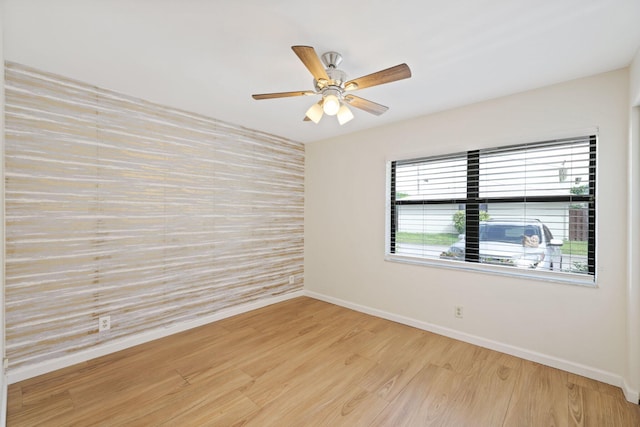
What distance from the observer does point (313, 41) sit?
1818 millimetres

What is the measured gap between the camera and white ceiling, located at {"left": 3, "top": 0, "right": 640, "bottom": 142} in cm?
155

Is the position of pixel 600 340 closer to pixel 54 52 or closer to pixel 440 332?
pixel 440 332

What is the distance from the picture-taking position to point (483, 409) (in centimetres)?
190

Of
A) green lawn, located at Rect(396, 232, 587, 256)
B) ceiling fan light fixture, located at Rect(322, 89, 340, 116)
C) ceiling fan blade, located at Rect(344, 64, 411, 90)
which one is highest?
ceiling fan blade, located at Rect(344, 64, 411, 90)

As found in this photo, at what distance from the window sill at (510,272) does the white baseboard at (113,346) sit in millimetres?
2208

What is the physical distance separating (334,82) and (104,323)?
2.89 m

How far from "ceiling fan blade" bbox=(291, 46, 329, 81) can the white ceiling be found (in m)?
0.22

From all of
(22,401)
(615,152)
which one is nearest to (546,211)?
(615,152)

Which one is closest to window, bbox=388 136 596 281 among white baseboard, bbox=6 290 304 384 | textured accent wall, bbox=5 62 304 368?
textured accent wall, bbox=5 62 304 368

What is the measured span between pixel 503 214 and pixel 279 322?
270 cm

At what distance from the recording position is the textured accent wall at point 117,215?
2135mm

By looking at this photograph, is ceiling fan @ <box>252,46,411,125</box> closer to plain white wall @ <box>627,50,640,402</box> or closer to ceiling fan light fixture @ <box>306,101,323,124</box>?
ceiling fan light fixture @ <box>306,101,323,124</box>

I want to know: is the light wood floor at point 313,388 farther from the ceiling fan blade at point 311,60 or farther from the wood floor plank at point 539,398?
the ceiling fan blade at point 311,60

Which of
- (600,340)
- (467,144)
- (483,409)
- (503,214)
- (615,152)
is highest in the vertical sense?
(467,144)
